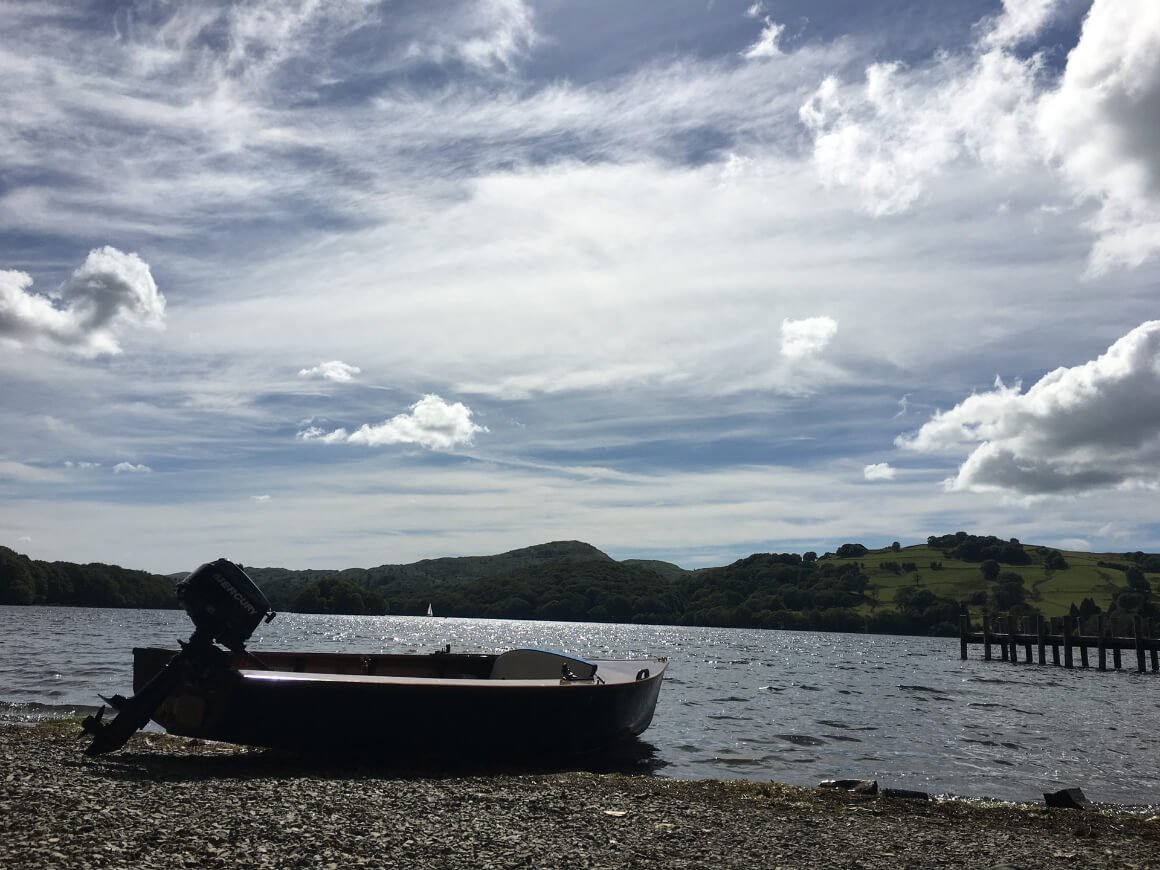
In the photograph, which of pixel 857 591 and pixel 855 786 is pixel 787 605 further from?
pixel 855 786

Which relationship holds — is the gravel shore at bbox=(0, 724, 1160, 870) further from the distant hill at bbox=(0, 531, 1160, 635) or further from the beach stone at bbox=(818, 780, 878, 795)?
the distant hill at bbox=(0, 531, 1160, 635)

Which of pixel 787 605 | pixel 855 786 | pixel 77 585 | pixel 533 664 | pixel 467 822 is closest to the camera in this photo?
pixel 467 822

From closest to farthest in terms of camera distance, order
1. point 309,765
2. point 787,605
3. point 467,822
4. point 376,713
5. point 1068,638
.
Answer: point 467,822, point 309,765, point 376,713, point 1068,638, point 787,605

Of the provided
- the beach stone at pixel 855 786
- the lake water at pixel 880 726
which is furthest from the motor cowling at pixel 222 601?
the beach stone at pixel 855 786

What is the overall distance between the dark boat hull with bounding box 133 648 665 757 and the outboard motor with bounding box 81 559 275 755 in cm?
31

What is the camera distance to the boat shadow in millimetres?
12312

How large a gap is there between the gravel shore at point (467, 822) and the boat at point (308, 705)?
1.80ft

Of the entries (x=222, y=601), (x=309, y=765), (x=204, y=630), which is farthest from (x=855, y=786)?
(x=204, y=630)

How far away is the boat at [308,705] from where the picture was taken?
1338 cm

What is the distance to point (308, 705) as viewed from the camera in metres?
14.1

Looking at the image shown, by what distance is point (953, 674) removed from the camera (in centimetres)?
5816

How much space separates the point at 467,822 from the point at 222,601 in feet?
19.0

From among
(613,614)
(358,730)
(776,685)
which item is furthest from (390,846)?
(613,614)

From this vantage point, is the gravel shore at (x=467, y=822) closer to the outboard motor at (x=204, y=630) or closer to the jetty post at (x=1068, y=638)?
the outboard motor at (x=204, y=630)
